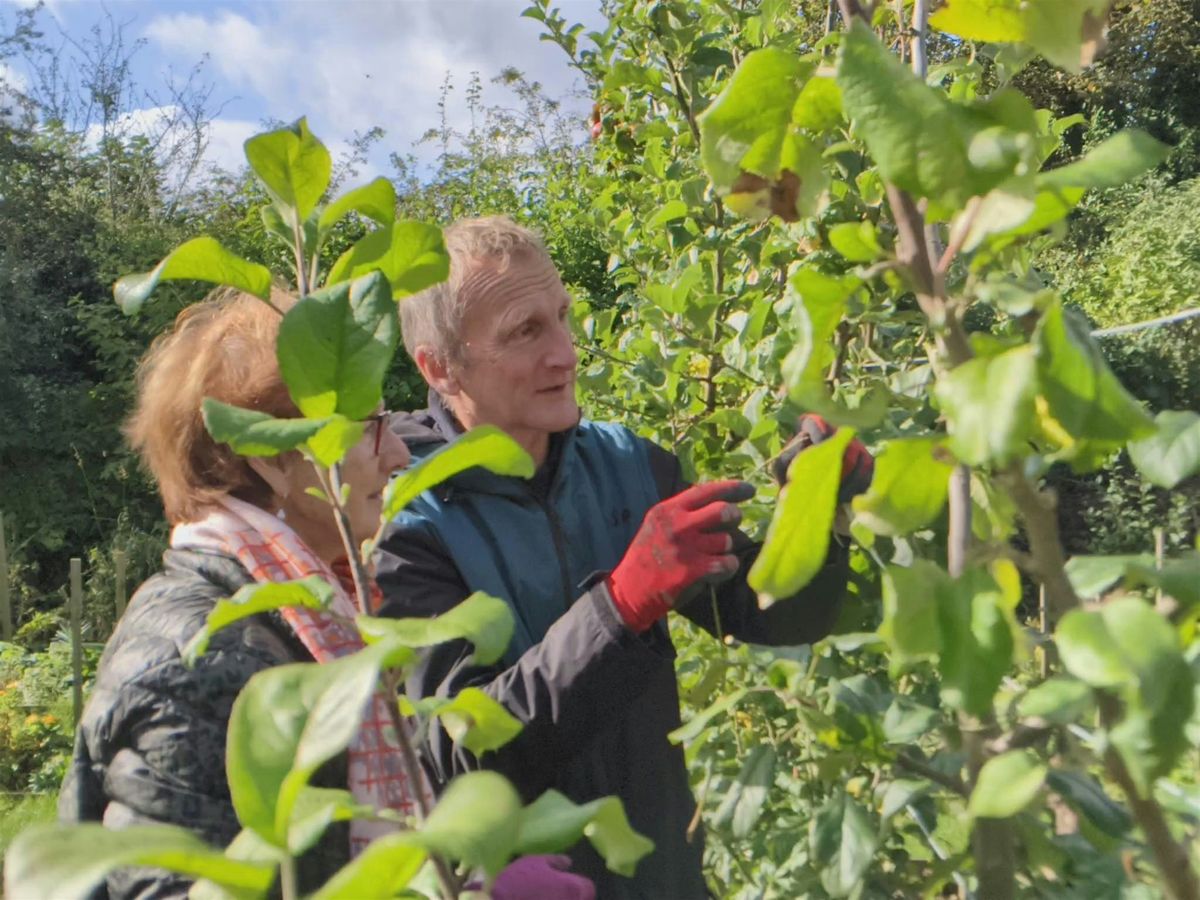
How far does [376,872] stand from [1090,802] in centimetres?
48

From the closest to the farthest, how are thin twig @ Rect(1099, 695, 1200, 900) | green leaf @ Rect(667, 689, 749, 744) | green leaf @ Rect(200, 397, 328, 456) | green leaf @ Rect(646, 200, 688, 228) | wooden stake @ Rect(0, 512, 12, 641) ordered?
1. thin twig @ Rect(1099, 695, 1200, 900)
2. green leaf @ Rect(200, 397, 328, 456)
3. green leaf @ Rect(667, 689, 749, 744)
4. green leaf @ Rect(646, 200, 688, 228)
5. wooden stake @ Rect(0, 512, 12, 641)

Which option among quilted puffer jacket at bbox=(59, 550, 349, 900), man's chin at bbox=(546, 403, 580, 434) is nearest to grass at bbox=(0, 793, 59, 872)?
quilted puffer jacket at bbox=(59, 550, 349, 900)

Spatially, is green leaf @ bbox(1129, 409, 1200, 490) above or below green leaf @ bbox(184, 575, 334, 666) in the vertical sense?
below

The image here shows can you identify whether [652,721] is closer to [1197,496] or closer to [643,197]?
[643,197]

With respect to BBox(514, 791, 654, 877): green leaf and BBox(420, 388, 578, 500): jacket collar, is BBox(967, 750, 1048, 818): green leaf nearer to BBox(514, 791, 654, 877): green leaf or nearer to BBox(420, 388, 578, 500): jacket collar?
BBox(514, 791, 654, 877): green leaf

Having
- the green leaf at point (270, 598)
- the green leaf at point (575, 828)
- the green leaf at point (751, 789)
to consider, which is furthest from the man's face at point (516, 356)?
the green leaf at point (575, 828)

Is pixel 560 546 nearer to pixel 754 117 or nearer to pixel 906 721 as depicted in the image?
pixel 906 721

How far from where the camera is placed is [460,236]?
1899 mm

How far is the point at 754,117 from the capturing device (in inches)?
25.0

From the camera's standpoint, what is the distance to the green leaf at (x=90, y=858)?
430 millimetres

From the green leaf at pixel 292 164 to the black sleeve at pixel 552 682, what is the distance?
74 cm

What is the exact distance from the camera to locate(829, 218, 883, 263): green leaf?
23.8 inches

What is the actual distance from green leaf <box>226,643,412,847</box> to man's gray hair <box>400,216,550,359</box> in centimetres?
135

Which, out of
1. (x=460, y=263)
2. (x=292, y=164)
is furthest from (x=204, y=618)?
(x=292, y=164)
